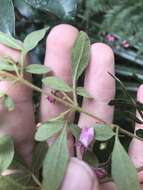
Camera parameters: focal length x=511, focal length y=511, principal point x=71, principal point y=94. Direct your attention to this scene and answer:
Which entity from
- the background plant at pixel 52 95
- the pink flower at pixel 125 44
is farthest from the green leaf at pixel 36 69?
the pink flower at pixel 125 44

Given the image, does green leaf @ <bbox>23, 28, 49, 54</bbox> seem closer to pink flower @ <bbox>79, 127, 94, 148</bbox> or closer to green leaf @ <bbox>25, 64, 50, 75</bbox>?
green leaf @ <bbox>25, 64, 50, 75</bbox>

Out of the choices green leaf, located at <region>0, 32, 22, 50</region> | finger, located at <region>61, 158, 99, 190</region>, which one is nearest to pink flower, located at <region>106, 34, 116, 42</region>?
green leaf, located at <region>0, 32, 22, 50</region>

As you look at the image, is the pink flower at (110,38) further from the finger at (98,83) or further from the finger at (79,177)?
the finger at (79,177)

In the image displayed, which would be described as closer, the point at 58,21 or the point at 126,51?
the point at 58,21

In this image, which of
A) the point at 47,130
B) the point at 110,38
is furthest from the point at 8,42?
the point at 110,38

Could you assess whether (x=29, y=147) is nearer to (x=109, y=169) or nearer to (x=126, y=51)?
(x=109, y=169)

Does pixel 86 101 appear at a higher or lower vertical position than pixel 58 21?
lower

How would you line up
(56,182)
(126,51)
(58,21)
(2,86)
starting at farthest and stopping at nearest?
(126,51)
(58,21)
(2,86)
(56,182)

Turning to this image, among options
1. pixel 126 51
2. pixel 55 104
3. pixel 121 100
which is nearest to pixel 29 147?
pixel 55 104
